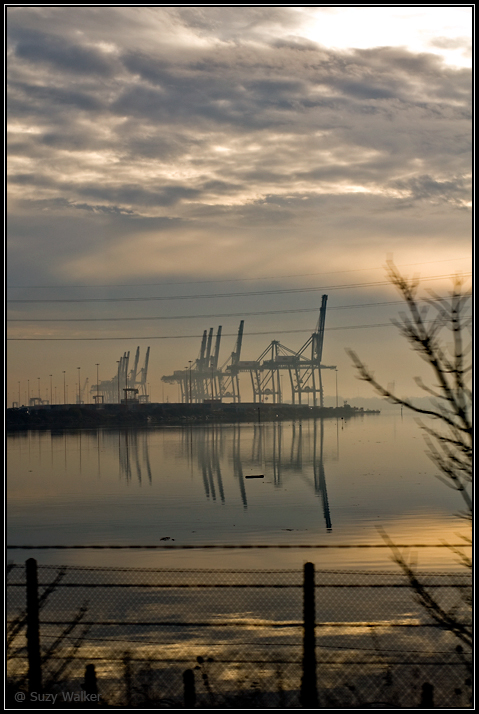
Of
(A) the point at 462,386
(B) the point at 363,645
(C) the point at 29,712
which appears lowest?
(B) the point at 363,645

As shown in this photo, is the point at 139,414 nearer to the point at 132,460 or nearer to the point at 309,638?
the point at 132,460

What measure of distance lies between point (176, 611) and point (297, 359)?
134 m

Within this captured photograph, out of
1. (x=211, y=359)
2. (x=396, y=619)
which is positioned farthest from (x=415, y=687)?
(x=211, y=359)

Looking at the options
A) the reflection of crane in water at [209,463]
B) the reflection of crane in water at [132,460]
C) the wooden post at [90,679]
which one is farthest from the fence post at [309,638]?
the reflection of crane in water at [132,460]

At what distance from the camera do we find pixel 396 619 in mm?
9469

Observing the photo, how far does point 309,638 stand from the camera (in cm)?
535

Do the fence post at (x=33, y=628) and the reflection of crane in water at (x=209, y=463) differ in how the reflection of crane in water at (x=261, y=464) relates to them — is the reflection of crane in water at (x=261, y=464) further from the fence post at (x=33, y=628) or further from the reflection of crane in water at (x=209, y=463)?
the fence post at (x=33, y=628)

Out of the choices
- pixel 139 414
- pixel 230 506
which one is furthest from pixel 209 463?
pixel 139 414

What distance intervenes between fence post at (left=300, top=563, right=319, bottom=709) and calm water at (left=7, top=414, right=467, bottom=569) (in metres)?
7.54

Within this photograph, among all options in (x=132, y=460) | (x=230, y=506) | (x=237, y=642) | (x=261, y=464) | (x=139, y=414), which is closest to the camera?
(x=237, y=642)

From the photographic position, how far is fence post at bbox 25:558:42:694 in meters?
5.50

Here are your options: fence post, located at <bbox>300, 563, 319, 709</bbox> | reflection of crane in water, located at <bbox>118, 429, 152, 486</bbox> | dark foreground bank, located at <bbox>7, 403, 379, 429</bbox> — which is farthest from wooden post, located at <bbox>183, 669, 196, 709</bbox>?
dark foreground bank, located at <bbox>7, 403, 379, 429</bbox>

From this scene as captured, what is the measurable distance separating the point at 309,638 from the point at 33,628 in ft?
7.22

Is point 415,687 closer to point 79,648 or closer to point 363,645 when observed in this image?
point 363,645
